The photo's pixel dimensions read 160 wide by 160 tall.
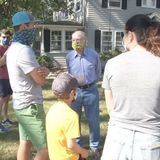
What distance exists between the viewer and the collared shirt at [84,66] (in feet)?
19.9

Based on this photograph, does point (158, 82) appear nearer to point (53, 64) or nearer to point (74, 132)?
point (74, 132)

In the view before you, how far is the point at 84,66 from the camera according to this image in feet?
19.9

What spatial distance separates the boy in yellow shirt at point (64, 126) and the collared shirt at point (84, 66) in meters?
2.37

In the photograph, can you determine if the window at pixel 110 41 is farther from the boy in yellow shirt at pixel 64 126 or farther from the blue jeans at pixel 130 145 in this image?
the blue jeans at pixel 130 145

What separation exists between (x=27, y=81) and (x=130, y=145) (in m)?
1.72

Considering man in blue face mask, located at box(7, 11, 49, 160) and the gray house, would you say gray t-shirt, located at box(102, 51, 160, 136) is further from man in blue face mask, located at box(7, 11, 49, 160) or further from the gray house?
the gray house

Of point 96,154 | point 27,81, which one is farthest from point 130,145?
point 96,154

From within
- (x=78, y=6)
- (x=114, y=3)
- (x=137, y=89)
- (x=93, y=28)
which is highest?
(x=114, y=3)

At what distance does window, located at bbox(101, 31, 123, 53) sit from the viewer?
2793cm

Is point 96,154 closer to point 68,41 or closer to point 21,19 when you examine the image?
point 21,19

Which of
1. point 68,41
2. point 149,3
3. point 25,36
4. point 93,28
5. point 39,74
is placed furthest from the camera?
point 149,3

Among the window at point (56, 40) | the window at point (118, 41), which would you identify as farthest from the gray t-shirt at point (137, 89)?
the window at point (118, 41)

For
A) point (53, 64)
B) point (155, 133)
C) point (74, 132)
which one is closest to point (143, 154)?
point (155, 133)

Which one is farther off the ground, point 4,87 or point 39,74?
point 39,74
